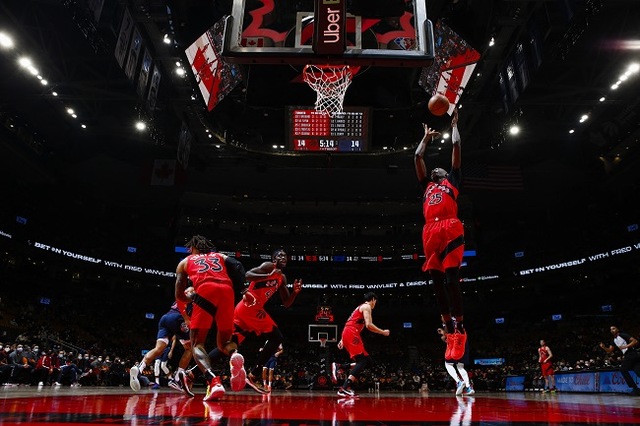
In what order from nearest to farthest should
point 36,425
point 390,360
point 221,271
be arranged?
point 36,425, point 221,271, point 390,360

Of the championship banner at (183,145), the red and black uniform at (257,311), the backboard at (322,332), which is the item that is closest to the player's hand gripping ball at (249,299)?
the red and black uniform at (257,311)

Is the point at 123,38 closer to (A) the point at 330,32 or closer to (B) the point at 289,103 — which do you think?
(B) the point at 289,103

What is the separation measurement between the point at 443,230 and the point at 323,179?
2951 cm

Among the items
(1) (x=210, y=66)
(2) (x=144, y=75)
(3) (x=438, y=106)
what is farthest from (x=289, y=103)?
(3) (x=438, y=106)

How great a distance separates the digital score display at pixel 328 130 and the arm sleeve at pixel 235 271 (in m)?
11.3

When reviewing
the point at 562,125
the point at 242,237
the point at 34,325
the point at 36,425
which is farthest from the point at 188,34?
the point at 242,237

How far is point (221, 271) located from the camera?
5.18 metres

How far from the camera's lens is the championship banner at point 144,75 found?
1498cm

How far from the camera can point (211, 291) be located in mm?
4988

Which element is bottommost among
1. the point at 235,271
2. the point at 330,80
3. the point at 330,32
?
the point at 235,271

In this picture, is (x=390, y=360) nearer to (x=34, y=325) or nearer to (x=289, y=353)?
(x=289, y=353)

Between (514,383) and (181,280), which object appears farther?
(514,383)

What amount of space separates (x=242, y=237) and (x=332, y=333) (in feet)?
38.3

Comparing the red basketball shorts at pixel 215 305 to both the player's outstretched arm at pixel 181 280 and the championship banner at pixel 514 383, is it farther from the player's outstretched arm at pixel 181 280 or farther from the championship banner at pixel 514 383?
the championship banner at pixel 514 383
